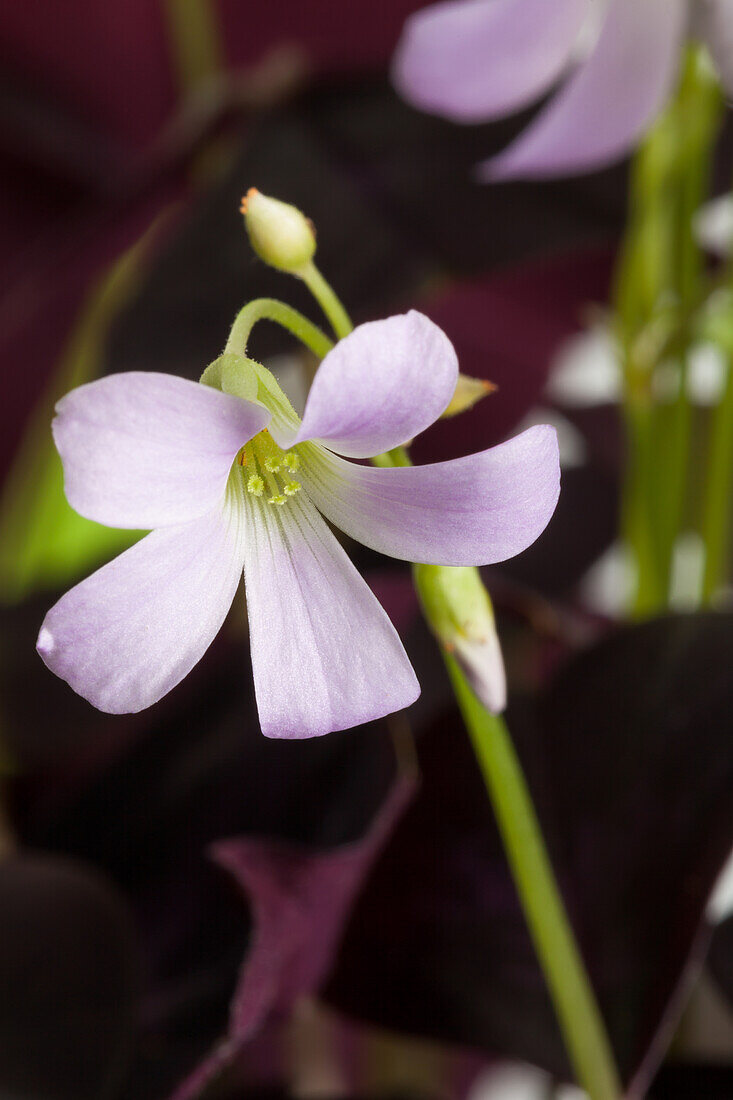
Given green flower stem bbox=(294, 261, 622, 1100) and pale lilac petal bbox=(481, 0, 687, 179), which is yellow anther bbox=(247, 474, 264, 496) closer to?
green flower stem bbox=(294, 261, 622, 1100)

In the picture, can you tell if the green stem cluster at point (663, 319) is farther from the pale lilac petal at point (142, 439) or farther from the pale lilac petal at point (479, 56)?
the pale lilac petal at point (142, 439)

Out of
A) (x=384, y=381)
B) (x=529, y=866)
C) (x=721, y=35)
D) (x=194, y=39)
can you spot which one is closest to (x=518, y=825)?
(x=529, y=866)

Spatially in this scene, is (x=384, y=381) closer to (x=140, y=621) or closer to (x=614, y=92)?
(x=140, y=621)

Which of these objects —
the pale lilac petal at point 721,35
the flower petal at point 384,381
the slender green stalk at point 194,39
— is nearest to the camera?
the flower petal at point 384,381

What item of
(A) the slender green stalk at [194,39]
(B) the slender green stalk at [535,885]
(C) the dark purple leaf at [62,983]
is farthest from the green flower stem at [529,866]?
(A) the slender green stalk at [194,39]

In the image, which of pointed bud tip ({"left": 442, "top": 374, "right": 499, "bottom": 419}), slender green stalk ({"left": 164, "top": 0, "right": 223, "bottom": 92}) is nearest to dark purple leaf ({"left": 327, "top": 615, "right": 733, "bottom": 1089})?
pointed bud tip ({"left": 442, "top": 374, "right": 499, "bottom": 419})

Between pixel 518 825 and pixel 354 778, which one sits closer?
pixel 518 825
